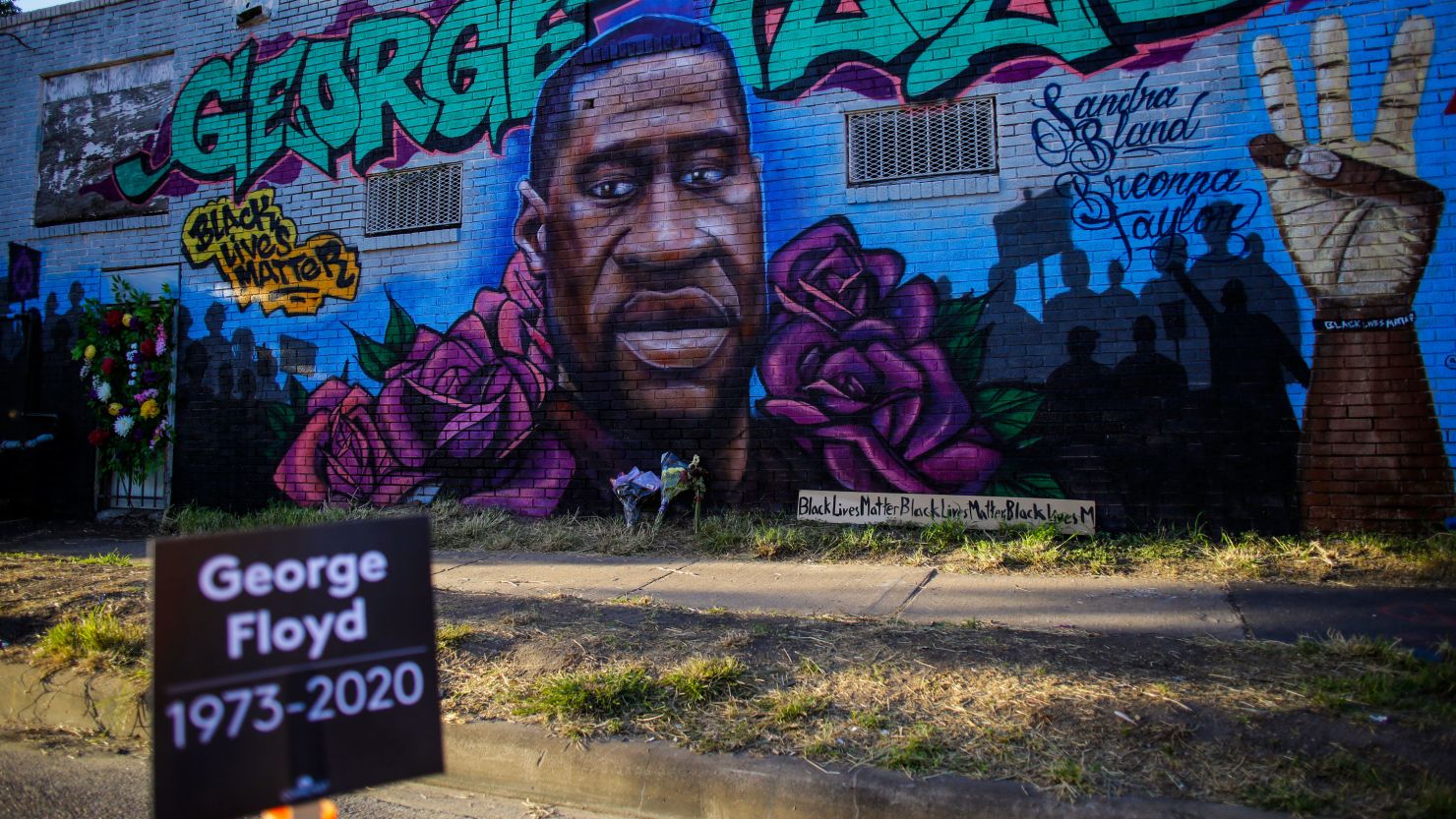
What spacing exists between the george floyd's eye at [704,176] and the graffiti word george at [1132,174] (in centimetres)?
260

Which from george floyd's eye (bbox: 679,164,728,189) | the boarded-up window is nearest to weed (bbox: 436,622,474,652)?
george floyd's eye (bbox: 679,164,728,189)

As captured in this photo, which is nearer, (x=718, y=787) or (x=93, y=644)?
(x=718, y=787)

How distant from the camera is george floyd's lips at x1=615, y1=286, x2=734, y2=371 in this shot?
751 cm

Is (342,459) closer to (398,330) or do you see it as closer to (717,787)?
(398,330)

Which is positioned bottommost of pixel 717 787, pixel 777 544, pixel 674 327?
pixel 717 787

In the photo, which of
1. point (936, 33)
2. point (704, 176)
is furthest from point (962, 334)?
point (704, 176)

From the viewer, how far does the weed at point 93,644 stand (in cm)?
427

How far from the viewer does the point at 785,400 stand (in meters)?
7.27

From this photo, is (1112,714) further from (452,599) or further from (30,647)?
(30,647)

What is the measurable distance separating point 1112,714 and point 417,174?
26.0 ft

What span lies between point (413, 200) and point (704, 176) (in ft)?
10.3

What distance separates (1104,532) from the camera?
6430 millimetres

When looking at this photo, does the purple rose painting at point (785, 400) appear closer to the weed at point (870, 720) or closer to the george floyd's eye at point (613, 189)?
the george floyd's eye at point (613, 189)

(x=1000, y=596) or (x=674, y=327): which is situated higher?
(x=674, y=327)
